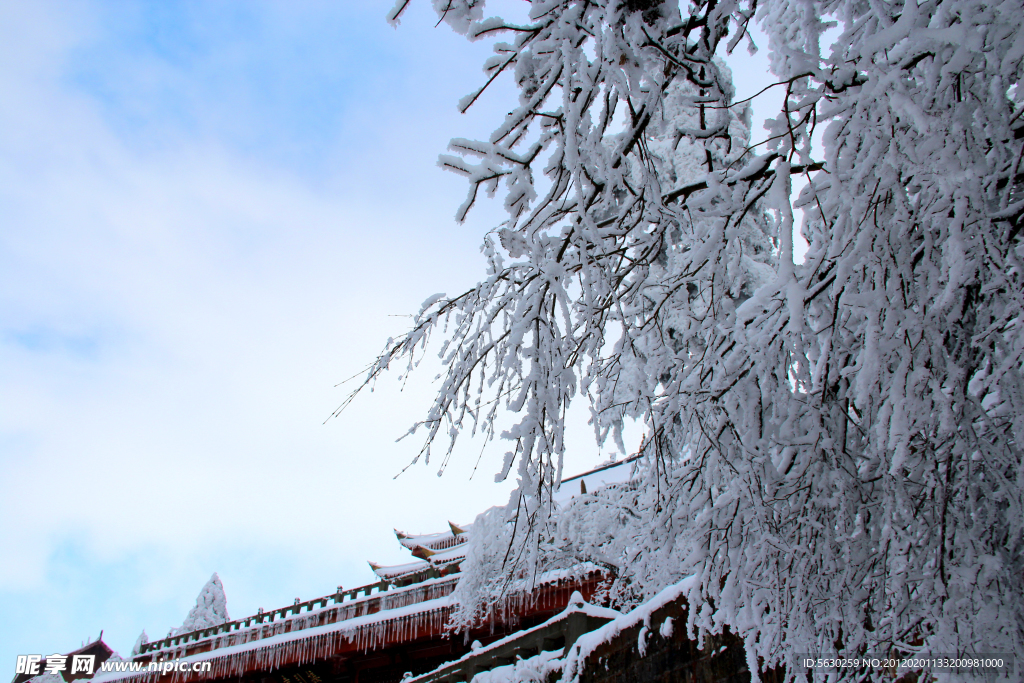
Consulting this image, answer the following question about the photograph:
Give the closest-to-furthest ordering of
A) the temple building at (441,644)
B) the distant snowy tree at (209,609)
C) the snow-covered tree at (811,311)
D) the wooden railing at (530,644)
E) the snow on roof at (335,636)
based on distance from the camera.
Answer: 1. the snow-covered tree at (811,311)
2. the temple building at (441,644)
3. the wooden railing at (530,644)
4. the snow on roof at (335,636)
5. the distant snowy tree at (209,609)

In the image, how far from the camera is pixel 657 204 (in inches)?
75.5

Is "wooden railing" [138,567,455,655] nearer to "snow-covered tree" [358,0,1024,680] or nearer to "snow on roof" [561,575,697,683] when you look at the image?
"snow on roof" [561,575,697,683]

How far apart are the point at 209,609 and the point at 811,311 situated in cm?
3171

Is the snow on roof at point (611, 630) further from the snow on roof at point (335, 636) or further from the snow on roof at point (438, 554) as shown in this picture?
the snow on roof at point (438, 554)

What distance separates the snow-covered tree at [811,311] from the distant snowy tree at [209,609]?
30.1 meters

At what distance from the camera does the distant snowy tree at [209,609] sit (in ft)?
86.8

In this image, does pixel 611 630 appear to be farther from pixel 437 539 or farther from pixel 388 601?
pixel 437 539

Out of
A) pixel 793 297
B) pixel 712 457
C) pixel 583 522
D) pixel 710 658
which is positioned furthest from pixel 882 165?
pixel 583 522

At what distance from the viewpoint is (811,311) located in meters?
2.60

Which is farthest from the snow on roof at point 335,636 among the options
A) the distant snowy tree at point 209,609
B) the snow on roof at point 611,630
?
the distant snowy tree at point 209,609

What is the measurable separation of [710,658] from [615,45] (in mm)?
4531

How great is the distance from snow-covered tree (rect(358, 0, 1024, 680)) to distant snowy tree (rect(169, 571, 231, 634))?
30.1m

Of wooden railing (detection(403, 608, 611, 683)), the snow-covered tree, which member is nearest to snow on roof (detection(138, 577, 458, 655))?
wooden railing (detection(403, 608, 611, 683))

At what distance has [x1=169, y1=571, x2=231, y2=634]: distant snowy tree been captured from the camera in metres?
26.4
